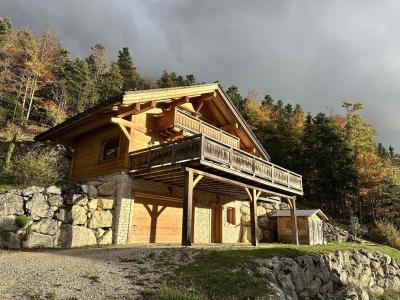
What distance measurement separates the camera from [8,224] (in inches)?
579

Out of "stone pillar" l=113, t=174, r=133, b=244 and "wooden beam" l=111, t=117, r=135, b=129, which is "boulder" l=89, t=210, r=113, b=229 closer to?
"stone pillar" l=113, t=174, r=133, b=244

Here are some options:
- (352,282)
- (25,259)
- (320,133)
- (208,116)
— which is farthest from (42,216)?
(320,133)

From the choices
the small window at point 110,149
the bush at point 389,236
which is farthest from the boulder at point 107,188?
the bush at point 389,236

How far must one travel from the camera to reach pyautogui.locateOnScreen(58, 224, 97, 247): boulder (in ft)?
52.8

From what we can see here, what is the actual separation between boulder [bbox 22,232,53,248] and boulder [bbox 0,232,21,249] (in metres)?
0.28

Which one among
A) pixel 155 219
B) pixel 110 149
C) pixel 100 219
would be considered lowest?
pixel 100 219

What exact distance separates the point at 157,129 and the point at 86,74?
3440 cm

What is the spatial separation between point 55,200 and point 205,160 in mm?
7480

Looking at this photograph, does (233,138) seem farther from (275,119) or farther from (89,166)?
(275,119)

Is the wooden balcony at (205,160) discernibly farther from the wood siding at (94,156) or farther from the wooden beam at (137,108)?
the wooden beam at (137,108)

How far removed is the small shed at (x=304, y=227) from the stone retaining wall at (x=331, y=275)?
3.98 metres

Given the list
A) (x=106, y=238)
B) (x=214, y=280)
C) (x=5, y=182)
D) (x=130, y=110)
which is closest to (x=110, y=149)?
(x=130, y=110)

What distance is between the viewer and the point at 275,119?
5575cm

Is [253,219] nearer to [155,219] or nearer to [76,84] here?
[155,219]
